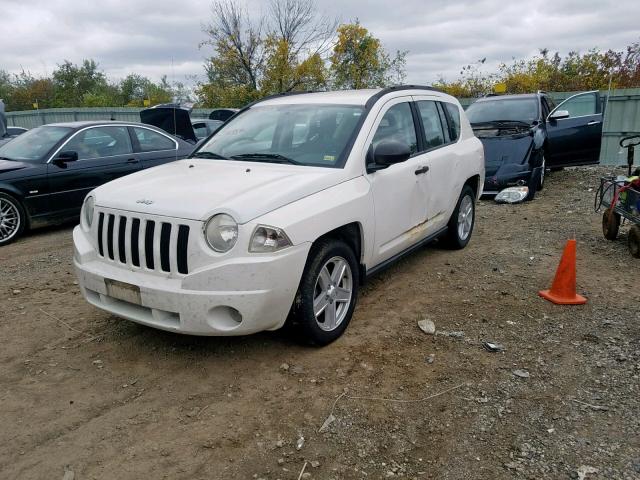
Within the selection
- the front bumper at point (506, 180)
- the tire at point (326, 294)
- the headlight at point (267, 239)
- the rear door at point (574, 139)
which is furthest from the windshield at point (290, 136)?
the rear door at point (574, 139)

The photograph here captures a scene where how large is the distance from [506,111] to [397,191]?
22.5 feet

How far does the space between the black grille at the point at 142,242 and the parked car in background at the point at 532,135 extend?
283 inches

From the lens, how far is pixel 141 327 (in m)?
4.07

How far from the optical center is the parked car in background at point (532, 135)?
903 centimetres

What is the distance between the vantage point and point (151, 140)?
838cm

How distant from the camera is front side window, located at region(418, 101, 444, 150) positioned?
200 inches

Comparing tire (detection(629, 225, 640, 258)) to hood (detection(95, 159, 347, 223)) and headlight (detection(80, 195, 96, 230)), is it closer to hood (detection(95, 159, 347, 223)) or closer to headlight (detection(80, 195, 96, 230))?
hood (detection(95, 159, 347, 223))

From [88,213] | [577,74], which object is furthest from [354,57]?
[88,213]

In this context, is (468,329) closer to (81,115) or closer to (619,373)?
(619,373)

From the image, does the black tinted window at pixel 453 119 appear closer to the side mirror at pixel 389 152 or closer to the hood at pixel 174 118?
the side mirror at pixel 389 152

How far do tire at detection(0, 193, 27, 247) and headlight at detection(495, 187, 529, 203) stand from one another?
7357 millimetres

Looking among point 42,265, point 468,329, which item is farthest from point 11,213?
point 468,329

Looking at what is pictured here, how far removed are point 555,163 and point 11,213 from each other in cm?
946

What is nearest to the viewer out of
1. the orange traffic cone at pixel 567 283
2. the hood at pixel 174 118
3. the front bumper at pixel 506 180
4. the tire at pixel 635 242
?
the orange traffic cone at pixel 567 283
